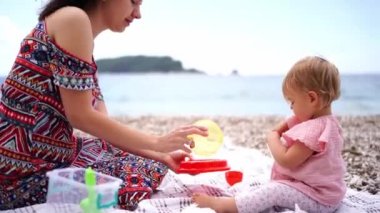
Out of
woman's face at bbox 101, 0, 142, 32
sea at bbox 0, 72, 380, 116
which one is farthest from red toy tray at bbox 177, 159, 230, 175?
sea at bbox 0, 72, 380, 116

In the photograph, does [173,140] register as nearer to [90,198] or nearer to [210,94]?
[90,198]

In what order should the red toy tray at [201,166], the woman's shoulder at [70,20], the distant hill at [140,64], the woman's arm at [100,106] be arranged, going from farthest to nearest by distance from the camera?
the distant hill at [140,64]
the red toy tray at [201,166]
the woman's arm at [100,106]
the woman's shoulder at [70,20]

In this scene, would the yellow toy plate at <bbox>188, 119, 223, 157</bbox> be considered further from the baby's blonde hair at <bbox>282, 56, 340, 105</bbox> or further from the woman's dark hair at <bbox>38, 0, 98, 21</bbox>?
the woman's dark hair at <bbox>38, 0, 98, 21</bbox>

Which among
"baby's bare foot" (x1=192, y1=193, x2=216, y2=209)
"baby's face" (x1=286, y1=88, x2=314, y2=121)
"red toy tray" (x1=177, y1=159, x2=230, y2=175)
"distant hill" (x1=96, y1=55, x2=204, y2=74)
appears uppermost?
"baby's face" (x1=286, y1=88, x2=314, y2=121)

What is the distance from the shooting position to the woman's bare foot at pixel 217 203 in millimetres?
1326

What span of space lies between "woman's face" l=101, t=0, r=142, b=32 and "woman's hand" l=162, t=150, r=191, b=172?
0.46 meters

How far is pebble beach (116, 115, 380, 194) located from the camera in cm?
182

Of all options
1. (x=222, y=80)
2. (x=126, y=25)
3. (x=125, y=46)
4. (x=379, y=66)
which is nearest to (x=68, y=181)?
(x=126, y=25)

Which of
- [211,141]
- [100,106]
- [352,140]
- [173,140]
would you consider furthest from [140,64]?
[173,140]

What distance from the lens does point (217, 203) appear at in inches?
52.8

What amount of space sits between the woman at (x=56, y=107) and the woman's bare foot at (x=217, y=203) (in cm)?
17

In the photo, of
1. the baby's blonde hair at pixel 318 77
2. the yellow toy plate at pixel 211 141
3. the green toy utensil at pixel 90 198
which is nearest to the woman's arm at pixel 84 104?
the green toy utensil at pixel 90 198

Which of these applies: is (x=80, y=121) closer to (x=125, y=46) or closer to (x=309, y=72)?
(x=309, y=72)

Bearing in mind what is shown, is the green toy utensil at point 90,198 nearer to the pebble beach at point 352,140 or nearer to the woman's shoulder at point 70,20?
the woman's shoulder at point 70,20
